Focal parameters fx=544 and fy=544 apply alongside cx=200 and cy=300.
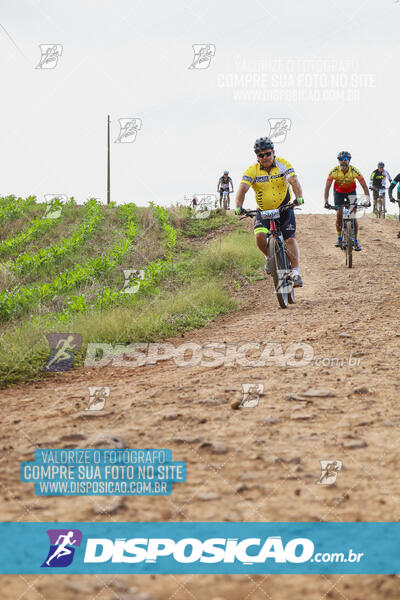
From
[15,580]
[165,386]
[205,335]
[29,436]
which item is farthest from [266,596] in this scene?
[205,335]

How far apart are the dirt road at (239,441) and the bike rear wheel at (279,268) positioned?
6.99ft

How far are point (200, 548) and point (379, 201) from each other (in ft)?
71.9

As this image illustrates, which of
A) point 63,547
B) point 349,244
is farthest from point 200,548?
point 349,244

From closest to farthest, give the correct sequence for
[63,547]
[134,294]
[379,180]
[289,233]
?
[63,547] → [289,233] → [134,294] → [379,180]

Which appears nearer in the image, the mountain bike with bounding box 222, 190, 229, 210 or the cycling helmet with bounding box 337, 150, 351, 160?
the cycling helmet with bounding box 337, 150, 351, 160

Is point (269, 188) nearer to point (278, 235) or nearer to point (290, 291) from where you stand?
point (278, 235)

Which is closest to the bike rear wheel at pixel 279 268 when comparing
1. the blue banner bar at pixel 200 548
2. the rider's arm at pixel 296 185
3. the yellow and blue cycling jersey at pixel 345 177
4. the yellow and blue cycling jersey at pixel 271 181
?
the yellow and blue cycling jersey at pixel 271 181

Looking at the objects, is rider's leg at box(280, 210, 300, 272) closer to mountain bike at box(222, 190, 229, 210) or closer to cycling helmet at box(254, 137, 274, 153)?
cycling helmet at box(254, 137, 274, 153)

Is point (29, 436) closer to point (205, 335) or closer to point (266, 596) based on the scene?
point (266, 596)

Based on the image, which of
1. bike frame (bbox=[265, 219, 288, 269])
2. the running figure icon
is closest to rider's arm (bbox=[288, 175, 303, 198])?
bike frame (bbox=[265, 219, 288, 269])

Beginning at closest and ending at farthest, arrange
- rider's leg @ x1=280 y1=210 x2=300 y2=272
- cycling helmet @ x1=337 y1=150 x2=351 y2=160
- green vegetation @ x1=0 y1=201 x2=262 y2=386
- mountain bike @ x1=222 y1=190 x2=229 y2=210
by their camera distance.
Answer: green vegetation @ x1=0 y1=201 x2=262 y2=386, rider's leg @ x1=280 y1=210 x2=300 y2=272, cycling helmet @ x1=337 y1=150 x2=351 y2=160, mountain bike @ x1=222 y1=190 x2=229 y2=210

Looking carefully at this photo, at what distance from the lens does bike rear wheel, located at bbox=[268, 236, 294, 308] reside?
880cm

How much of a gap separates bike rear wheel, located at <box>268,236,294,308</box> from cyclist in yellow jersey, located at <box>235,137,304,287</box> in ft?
0.40

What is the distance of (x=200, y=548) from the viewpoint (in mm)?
2490
